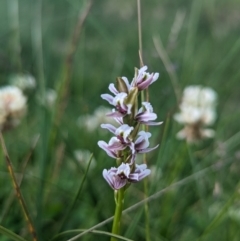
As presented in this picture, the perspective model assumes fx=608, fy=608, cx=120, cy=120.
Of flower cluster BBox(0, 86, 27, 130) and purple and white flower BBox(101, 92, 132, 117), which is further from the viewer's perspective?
flower cluster BBox(0, 86, 27, 130)

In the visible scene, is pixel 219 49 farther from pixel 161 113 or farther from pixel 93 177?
pixel 93 177

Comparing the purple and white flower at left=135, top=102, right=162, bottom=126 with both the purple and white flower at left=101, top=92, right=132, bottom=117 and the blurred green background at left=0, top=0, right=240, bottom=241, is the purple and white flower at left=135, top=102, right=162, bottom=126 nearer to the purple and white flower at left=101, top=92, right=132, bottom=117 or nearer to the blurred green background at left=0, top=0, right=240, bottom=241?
the purple and white flower at left=101, top=92, right=132, bottom=117

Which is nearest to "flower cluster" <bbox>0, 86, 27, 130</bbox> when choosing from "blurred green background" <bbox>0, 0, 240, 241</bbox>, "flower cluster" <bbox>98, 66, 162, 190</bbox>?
"blurred green background" <bbox>0, 0, 240, 241</bbox>

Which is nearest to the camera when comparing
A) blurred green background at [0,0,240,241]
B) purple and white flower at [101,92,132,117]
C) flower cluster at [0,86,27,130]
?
purple and white flower at [101,92,132,117]

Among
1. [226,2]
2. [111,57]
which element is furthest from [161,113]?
[226,2]

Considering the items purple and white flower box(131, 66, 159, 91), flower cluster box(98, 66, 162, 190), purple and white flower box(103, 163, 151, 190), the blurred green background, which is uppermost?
the blurred green background

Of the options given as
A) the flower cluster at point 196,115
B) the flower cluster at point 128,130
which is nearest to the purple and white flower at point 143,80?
the flower cluster at point 128,130
